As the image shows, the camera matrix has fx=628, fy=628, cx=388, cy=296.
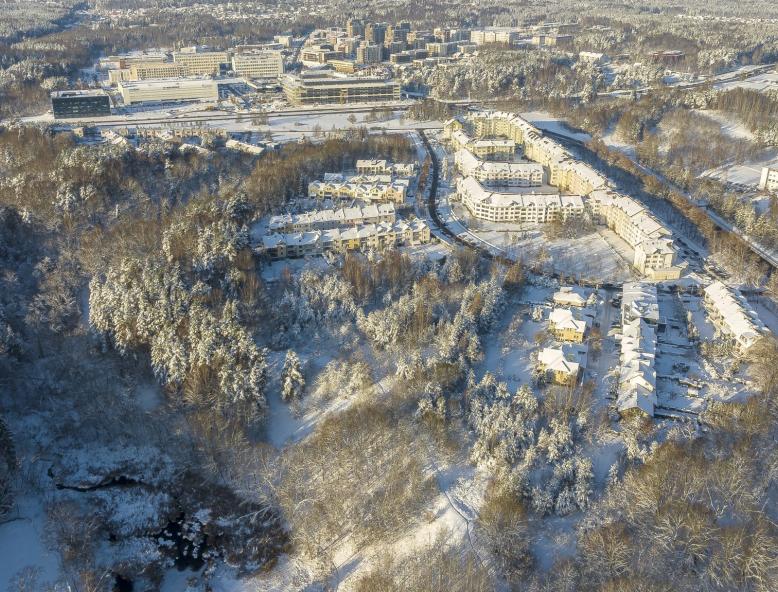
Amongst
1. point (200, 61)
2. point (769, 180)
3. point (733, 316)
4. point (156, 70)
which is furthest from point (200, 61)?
point (733, 316)

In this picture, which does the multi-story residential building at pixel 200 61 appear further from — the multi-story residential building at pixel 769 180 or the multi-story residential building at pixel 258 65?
the multi-story residential building at pixel 769 180

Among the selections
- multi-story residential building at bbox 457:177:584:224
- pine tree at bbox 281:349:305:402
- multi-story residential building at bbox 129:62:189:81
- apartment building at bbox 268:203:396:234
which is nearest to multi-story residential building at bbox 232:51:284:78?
multi-story residential building at bbox 129:62:189:81

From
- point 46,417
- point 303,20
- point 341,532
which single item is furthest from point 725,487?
point 303,20

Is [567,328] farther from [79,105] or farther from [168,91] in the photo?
[168,91]

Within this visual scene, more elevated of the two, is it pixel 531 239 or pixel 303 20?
pixel 303 20

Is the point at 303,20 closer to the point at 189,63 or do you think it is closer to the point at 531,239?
the point at 189,63

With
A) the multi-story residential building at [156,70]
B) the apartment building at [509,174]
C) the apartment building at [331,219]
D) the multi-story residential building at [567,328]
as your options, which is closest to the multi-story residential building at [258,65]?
the multi-story residential building at [156,70]
